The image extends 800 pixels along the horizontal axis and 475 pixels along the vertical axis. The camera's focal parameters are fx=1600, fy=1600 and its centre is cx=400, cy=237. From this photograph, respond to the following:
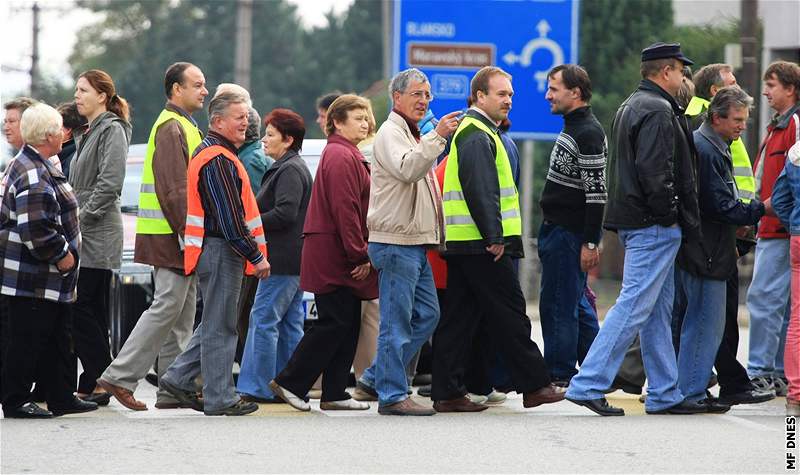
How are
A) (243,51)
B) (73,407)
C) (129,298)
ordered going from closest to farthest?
1. (73,407)
2. (129,298)
3. (243,51)

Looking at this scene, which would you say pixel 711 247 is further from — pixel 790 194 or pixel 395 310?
pixel 395 310

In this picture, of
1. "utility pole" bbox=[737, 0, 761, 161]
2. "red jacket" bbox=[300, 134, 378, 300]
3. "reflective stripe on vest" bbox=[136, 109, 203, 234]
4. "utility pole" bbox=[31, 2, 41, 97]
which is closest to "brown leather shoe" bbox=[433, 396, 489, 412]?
"red jacket" bbox=[300, 134, 378, 300]

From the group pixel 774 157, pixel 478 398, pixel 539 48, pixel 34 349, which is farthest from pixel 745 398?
pixel 539 48

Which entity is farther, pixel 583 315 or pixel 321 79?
pixel 321 79

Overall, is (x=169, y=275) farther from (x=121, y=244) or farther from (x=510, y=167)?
(x=510, y=167)

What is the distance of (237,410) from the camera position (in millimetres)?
9266

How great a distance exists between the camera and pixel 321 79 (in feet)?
260

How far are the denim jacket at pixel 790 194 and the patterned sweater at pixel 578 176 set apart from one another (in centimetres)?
105

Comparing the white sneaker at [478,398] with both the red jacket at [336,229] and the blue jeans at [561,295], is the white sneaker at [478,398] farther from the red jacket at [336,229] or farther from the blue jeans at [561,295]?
the red jacket at [336,229]

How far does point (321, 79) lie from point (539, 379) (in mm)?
70521

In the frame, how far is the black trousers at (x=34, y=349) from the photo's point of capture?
8.89 m

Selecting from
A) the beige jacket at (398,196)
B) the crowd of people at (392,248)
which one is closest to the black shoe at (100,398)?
the crowd of people at (392,248)

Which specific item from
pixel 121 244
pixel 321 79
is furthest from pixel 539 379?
pixel 321 79

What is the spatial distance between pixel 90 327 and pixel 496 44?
36.2ft
